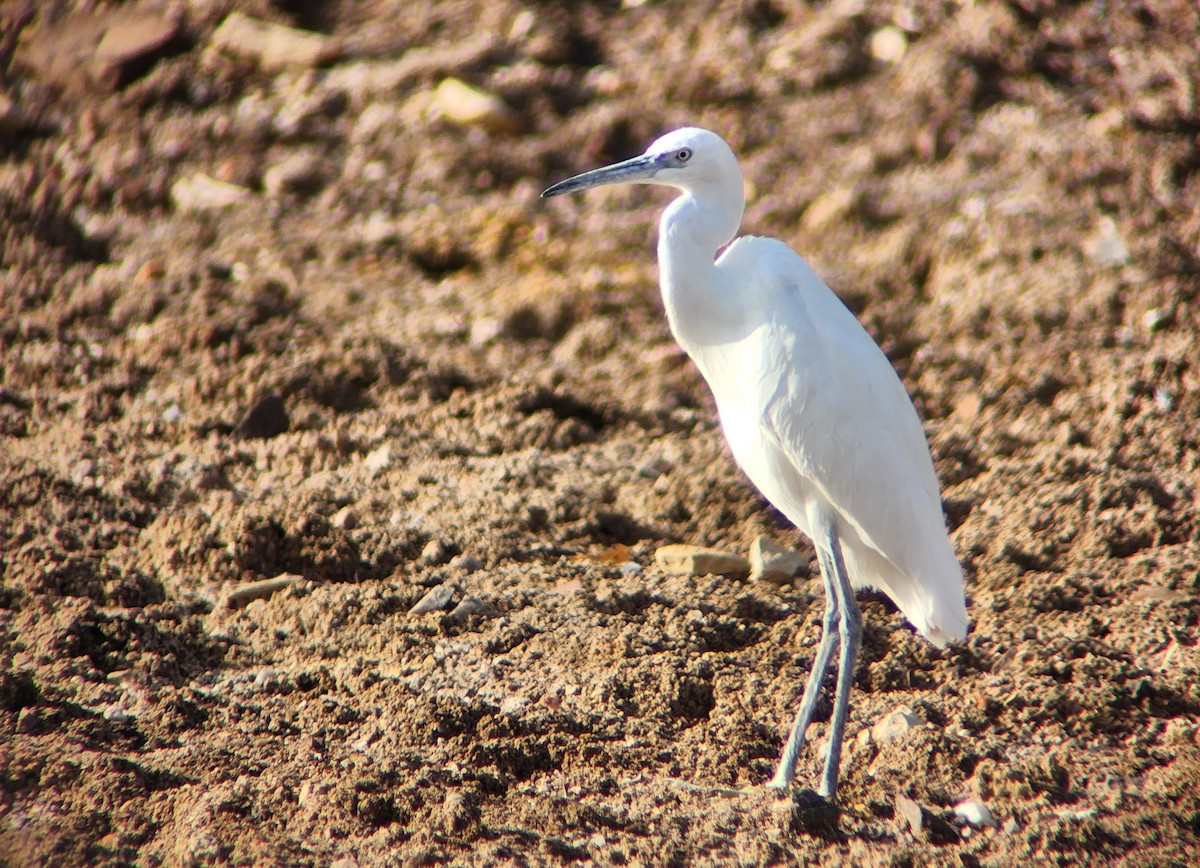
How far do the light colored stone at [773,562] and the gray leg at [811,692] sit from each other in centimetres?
66

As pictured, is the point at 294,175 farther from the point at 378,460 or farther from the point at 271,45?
the point at 378,460

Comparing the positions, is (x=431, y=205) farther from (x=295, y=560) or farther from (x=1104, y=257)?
(x=1104, y=257)

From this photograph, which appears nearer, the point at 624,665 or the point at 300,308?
the point at 624,665

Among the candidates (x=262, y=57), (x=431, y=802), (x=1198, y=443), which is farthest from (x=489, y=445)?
(x=262, y=57)

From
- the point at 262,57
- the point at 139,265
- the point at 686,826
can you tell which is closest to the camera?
the point at 686,826

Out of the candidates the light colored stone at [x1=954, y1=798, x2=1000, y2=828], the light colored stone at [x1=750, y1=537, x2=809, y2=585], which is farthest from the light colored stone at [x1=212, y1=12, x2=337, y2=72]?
the light colored stone at [x1=954, y1=798, x2=1000, y2=828]

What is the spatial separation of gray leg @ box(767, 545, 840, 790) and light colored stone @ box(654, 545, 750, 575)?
28.0 inches

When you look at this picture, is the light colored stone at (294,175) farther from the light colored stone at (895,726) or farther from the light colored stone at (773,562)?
the light colored stone at (895,726)

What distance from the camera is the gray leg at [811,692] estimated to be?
3279 mm

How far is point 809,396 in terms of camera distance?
132 inches

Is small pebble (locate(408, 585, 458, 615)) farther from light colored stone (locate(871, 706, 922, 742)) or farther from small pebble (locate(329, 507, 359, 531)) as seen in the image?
light colored stone (locate(871, 706, 922, 742))

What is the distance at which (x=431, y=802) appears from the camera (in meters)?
3.06

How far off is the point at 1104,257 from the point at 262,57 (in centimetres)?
537

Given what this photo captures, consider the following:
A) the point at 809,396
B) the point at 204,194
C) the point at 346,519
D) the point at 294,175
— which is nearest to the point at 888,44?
the point at 294,175
